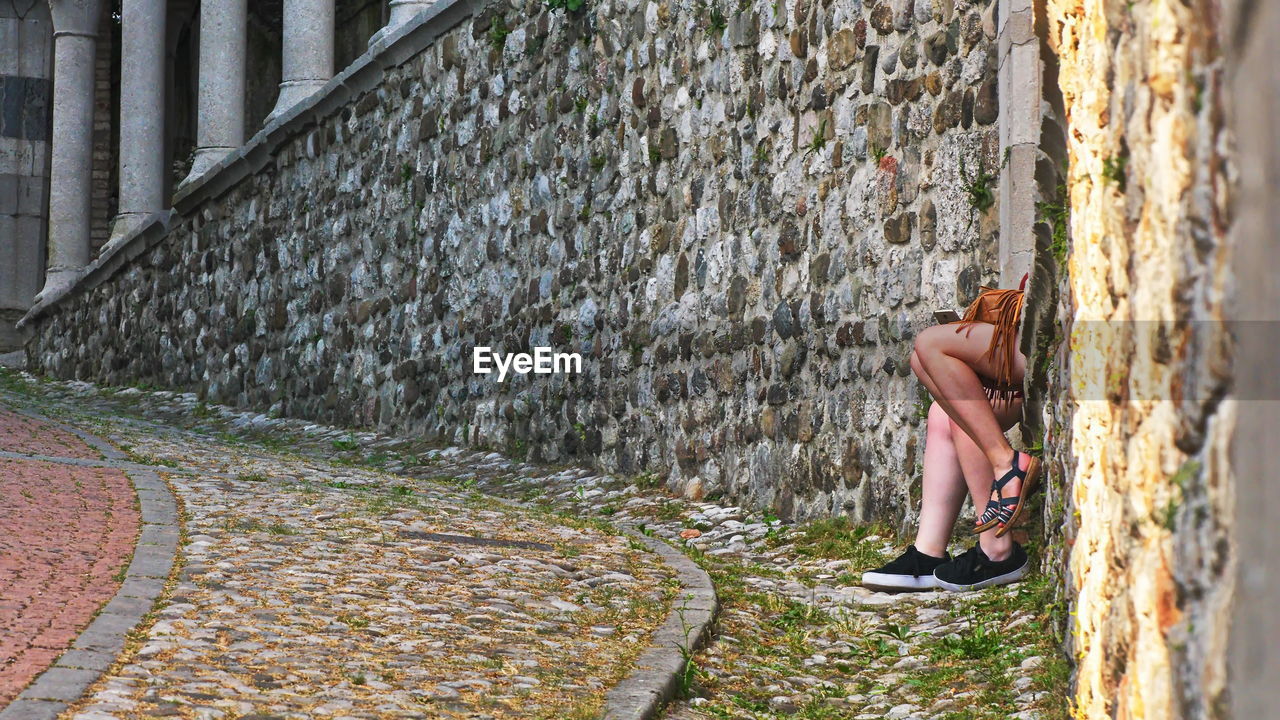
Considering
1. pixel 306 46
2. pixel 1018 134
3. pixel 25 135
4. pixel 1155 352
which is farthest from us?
pixel 25 135

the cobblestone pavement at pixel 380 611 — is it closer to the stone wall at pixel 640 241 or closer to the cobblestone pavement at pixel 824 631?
the cobblestone pavement at pixel 824 631

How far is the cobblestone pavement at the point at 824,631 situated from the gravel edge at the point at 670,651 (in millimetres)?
56

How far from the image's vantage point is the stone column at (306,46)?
45.1ft

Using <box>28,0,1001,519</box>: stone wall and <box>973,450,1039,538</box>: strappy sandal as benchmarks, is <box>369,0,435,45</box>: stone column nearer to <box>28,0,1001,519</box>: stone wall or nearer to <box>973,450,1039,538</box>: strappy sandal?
<box>28,0,1001,519</box>: stone wall

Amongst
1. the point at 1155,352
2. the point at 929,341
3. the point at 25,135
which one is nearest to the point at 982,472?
the point at 929,341

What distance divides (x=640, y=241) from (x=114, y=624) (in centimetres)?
483

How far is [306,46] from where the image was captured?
1380 centimetres

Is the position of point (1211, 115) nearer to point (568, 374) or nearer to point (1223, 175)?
point (1223, 175)

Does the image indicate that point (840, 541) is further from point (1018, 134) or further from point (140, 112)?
point (140, 112)

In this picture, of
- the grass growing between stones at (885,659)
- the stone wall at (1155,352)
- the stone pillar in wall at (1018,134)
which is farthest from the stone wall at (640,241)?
the stone wall at (1155,352)

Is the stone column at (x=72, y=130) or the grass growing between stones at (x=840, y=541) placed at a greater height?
the stone column at (x=72, y=130)

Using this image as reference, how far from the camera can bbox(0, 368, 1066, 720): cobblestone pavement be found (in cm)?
421

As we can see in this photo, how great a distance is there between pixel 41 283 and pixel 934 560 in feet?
60.3

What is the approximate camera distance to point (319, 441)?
36.8ft
